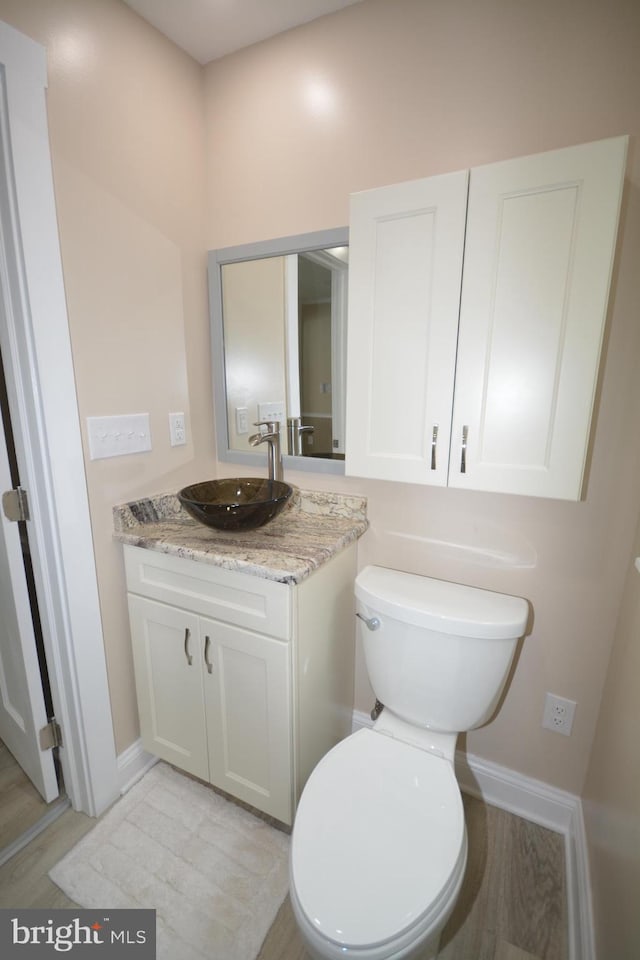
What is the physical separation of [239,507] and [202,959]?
1106mm

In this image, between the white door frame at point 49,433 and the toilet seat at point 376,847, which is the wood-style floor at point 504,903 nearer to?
the toilet seat at point 376,847

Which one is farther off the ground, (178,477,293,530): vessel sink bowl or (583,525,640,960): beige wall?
(178,477,293,530): vessel sink bowl

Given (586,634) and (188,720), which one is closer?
(586,634)

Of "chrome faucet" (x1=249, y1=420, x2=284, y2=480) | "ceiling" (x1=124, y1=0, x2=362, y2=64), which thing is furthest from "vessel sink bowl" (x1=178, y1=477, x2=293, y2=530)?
"ceiling" (x1=124, y1=0, x2=362, y2=64)

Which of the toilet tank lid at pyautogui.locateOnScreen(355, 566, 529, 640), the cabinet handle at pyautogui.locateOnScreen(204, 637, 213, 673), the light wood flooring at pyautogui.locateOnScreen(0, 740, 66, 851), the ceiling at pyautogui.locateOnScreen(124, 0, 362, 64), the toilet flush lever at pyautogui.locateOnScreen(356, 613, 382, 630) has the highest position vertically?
the ceiling at pyautogui.locateOnScreen(124, 0, 362, 64)

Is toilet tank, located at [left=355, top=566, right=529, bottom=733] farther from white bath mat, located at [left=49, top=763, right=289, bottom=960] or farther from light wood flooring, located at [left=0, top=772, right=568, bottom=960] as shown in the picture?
white bath mat, located at [left=49, top=763, right=289, bottom=960]

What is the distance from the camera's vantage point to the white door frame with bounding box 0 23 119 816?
3.34ft

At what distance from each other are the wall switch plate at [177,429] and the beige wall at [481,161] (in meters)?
0.51

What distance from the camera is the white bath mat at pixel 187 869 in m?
1.09

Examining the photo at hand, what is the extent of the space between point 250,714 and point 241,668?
143 millimetres

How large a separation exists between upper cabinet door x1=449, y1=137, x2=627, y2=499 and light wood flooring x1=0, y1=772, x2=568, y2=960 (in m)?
1.13

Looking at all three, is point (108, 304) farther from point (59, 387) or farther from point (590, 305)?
point (590, 305)

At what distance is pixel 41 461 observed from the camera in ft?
3.73

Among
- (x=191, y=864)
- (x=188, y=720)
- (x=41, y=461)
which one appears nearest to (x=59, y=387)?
(x=41, y=461)
